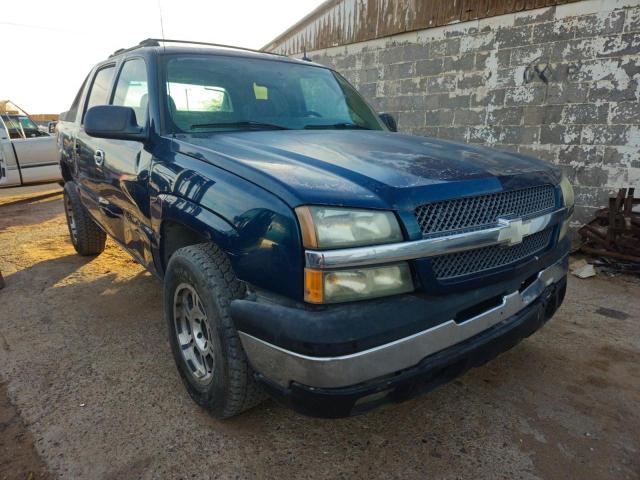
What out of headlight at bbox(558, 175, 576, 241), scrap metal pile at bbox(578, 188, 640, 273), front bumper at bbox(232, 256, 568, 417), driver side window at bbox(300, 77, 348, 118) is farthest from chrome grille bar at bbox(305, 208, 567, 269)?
scrap metal pile at bbox(578, 188, 640, 273)

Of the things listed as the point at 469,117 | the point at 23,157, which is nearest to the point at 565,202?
the point at 469,117

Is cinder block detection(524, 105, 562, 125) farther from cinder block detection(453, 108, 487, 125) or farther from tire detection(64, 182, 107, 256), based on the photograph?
tire detection(64, 182, 107, 256)

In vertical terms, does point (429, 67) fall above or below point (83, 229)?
above

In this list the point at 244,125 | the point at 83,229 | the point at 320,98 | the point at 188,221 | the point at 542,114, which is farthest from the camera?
the point at 542,114

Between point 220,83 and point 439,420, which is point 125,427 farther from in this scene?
point 220,83

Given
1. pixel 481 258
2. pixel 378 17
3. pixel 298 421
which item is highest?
pixel 378 17

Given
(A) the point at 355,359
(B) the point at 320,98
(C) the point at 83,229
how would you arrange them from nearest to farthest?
(A) the point at 355,359 < (B) the point at 320,98 < (C) the point at 83,229

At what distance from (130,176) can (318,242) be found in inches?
65.9

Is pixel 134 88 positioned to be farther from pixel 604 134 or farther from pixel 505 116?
pixel 604 134

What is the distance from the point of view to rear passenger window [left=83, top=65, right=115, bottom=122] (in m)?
3.42

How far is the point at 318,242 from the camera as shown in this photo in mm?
1475

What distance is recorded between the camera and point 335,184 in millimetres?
1606

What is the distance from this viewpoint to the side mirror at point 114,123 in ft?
→ 7.73

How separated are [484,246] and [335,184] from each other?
2.10 ft
